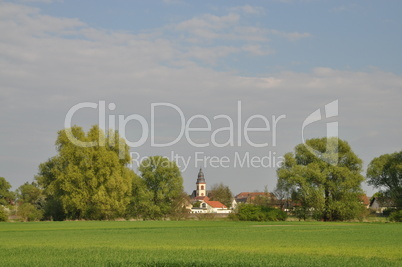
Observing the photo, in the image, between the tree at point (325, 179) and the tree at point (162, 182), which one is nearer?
the tree at point (325, 179)

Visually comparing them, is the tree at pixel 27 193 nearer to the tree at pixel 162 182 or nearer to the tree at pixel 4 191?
the tree at pixel 4 191

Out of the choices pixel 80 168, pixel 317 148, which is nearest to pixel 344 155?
pixel 317 148

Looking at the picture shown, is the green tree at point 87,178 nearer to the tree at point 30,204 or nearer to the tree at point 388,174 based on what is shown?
the tree at point 30,204

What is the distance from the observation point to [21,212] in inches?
3740

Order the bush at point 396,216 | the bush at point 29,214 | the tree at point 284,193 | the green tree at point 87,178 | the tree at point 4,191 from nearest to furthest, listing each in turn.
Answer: the bush at point 396,216
the green tree at point 87,178
the tree at point 284,193
the bush at point 29,214
the tree at point 4,191

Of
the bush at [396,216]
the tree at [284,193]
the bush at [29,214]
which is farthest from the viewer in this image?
the bush at [29,214]

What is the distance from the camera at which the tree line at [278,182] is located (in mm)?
86188

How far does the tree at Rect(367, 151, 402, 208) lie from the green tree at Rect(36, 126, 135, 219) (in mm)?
41261

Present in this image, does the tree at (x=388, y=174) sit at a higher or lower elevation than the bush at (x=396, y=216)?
higher

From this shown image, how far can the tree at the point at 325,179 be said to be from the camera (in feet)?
283

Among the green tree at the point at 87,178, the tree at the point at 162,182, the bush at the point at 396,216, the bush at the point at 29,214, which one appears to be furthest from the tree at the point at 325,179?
the bush at the point at 29,214

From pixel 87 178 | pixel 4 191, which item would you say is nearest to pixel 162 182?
pixel 87 178

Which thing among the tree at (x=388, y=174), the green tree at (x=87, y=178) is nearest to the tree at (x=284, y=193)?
the tree at (x=388, y=174)

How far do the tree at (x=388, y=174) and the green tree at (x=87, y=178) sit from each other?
41261mm
